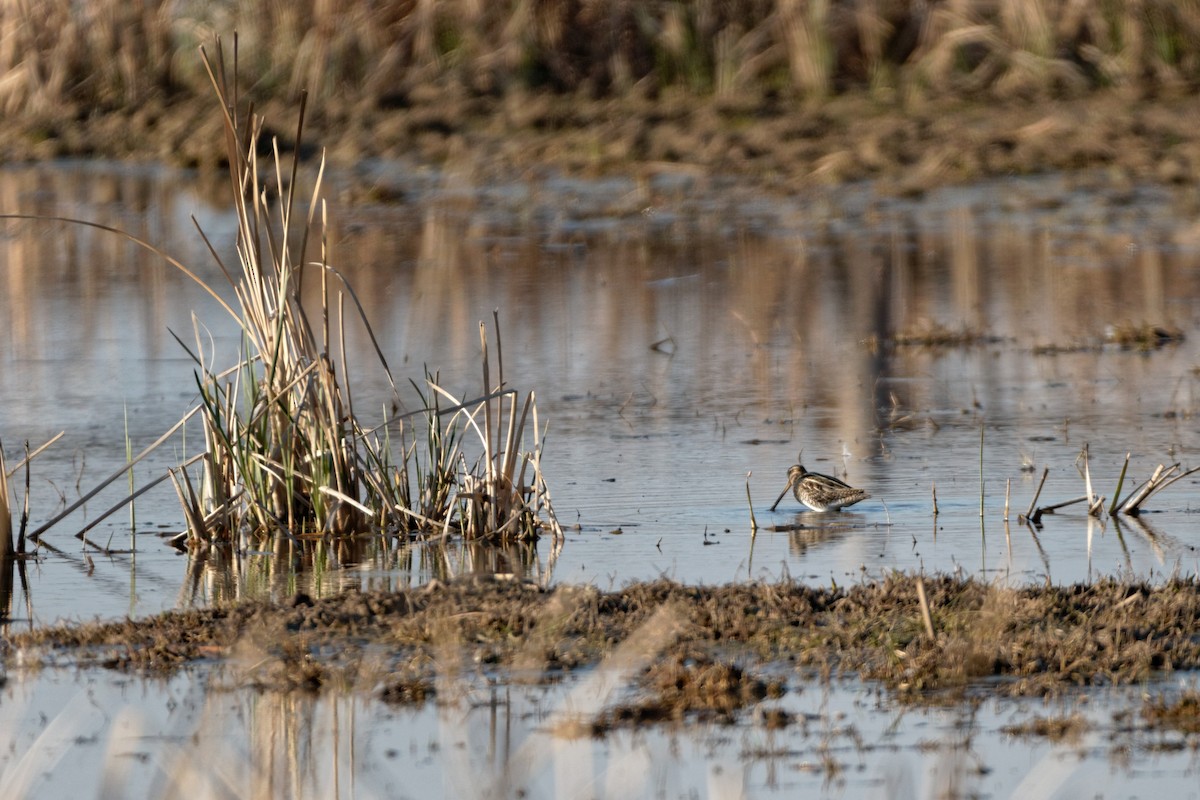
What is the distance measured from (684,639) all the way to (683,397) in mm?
5429

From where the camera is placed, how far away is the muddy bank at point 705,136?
21.7 meters

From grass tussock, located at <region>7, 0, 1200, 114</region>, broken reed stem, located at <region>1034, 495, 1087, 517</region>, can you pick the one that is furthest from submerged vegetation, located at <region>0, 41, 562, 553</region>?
grass tussock, located at <region>7, 0, 1200, 114</region>

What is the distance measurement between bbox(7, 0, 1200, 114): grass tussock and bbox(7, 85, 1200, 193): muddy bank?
481 millimetres

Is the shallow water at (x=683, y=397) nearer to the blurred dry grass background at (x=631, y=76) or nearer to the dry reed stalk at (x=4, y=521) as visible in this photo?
the dry reed stalk at (x=4, y=521)

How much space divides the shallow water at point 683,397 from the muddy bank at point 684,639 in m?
0.18

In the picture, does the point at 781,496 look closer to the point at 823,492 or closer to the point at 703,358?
the point at 823,492

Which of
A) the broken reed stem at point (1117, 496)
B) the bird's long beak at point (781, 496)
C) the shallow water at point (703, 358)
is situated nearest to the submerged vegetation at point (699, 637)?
the shallow water at point (703, 358)

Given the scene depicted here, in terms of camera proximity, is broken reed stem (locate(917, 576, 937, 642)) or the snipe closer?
broken reed stem (locate(917, 576, 937, 642))

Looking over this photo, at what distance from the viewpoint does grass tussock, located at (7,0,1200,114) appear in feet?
81.1

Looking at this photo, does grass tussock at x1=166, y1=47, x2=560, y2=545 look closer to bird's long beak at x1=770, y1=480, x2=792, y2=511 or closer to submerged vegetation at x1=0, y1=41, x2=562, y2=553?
submerged vegetation at x1=0, y1=41, x2=562, y2=553

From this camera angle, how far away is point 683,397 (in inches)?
467

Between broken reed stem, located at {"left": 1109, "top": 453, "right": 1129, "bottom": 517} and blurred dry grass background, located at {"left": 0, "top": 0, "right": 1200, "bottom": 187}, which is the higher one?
blurred dry grass background, located at {"left": 0, "top": 0, "right": 1200, "bottom": 187}

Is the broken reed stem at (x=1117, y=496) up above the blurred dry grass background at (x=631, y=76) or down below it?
below

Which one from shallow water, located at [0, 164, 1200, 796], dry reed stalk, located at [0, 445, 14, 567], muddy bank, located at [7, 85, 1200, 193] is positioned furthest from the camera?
muddy bank, located at [7, 85, 1200, 193]
